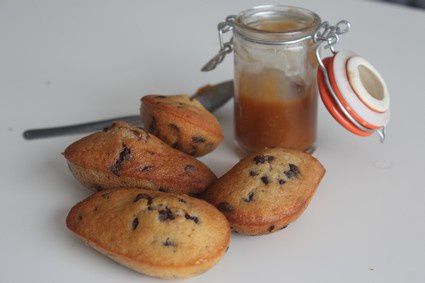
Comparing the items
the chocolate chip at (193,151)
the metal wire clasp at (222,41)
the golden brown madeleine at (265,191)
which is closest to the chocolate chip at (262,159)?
the golden brown madeleine at (265,191)

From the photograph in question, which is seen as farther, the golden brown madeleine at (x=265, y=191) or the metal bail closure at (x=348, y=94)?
the metal bail closure at (x=348, y=94)

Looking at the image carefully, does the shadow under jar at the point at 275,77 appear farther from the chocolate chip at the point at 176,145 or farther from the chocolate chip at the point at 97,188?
the chocolate chip at the point at 97,188

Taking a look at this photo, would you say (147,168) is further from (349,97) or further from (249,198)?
(349,97)

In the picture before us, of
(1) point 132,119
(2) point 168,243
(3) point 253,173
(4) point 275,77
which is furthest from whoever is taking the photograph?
(1) point 132,119

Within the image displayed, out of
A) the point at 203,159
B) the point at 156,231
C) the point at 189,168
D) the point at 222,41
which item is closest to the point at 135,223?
the point at 156,231

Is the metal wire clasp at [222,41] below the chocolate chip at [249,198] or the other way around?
the other way around

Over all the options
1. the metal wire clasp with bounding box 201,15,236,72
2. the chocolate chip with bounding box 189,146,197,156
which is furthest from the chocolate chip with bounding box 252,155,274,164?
the metal wire clasp with bounding box 201,15,236,72

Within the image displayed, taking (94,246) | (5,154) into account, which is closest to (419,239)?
(94,246)

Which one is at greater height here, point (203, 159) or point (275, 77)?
point (275, 77)

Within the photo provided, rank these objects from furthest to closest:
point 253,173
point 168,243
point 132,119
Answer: point 132,119, point 253,173, point 168,243
